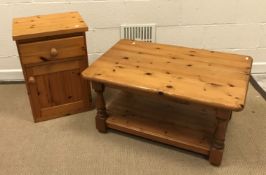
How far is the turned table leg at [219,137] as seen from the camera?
4.45 feet

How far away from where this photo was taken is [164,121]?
68.4 inches

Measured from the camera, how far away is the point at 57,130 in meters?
1.81

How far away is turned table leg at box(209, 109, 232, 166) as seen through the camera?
136cm

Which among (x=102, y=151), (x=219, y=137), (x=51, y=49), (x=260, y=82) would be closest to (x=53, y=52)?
(x=51, y=49)

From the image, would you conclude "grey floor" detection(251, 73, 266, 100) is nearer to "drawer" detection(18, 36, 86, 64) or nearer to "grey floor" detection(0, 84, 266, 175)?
"grey floor" detection(0, 84, 266, 175)

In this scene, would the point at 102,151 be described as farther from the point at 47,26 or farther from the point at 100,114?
the point at 47,26

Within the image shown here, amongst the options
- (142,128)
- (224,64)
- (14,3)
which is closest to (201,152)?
(142,128)

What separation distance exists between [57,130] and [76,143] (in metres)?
0.19

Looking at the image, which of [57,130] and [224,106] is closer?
[224,106]

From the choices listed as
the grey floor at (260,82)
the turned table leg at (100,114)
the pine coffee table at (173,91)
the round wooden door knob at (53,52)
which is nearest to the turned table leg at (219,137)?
the pine coffee table at (173,91)

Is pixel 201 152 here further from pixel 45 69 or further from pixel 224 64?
pixel 45 69

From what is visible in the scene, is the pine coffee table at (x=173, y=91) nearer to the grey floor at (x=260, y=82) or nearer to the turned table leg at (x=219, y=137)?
the turned table leg at (x=219, y=137)

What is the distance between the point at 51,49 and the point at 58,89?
0.90 ft

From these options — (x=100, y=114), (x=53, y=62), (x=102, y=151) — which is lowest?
(x=102, y=151)
